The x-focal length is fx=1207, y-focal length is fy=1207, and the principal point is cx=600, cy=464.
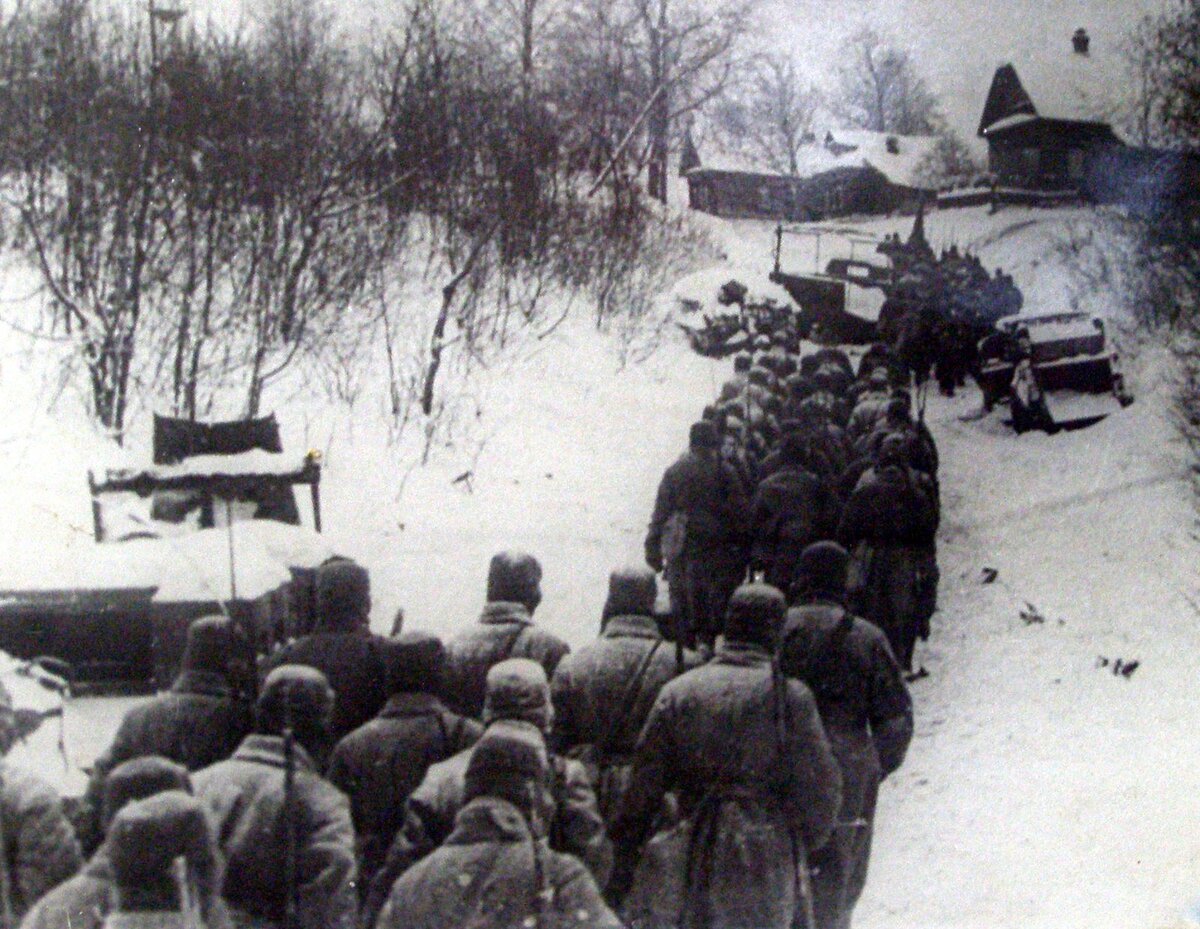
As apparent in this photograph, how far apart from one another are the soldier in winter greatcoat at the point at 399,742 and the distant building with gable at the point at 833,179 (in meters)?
2.09

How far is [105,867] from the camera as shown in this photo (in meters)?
2.13

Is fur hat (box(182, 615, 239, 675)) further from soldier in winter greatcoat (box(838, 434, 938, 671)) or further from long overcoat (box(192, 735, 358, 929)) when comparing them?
soldier in winter greatcoat (box(838, 434, 938, 671))

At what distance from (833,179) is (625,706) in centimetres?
207

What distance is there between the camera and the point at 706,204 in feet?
13.0

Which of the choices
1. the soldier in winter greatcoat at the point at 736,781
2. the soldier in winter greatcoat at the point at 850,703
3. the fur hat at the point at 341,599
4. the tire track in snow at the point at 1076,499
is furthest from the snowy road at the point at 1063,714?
the fur hat at the point at 341,599

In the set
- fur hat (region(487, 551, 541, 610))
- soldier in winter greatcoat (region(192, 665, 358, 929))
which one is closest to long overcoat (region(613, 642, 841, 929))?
fur hat (region(487, 551, 541, 610))

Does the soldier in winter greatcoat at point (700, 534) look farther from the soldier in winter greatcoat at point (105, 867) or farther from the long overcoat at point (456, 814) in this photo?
the soldier in winter greatcoat at point (105, 867)

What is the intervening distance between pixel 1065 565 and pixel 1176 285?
1.04m

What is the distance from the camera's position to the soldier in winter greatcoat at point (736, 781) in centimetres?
267

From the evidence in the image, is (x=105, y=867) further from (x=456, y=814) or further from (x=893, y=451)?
(x=893, y=451)

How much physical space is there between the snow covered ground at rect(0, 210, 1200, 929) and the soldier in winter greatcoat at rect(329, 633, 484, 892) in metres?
0.77

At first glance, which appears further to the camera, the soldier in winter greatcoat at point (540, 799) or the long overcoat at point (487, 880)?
the soldier in winter greatcoat at point (540, 799)

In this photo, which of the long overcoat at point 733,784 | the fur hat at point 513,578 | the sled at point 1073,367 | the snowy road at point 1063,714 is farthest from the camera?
the sled at point 1073,367

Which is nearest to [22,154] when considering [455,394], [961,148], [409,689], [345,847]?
[455,394]
